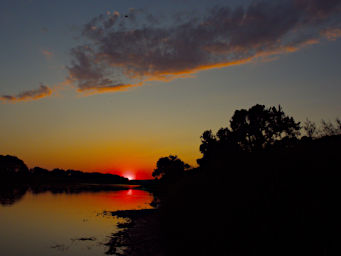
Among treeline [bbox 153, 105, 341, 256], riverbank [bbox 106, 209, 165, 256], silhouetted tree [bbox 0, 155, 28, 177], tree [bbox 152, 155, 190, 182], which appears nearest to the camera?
treeline [bbox 153, 105, 341, 256]

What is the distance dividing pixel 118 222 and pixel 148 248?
43.8ft

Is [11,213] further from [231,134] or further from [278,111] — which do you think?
[278,111]

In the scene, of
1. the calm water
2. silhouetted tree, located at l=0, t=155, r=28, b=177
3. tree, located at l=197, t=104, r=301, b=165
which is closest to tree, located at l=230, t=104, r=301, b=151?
tree, located at l=197, t=104, r=301, b=165

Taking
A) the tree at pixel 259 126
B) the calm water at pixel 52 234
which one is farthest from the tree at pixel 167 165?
the calm water at pixel 52 234

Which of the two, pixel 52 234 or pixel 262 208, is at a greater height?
pixel 262 208

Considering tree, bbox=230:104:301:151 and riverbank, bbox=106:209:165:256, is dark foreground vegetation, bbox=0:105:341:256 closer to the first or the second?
riverbank, bbox=106:209:165:256

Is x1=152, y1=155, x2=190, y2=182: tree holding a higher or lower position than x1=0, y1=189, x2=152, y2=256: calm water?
higher

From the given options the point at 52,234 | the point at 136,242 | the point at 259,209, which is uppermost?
the point at 259,209

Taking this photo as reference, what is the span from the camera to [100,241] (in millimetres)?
19969

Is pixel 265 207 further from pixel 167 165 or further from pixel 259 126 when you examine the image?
pixel 167 165

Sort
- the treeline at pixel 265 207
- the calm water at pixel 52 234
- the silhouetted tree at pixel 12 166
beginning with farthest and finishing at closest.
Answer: the silhouetted tree at pixel 12 166, the calm water at pixel 52 234, the treeline at pixel 265 207

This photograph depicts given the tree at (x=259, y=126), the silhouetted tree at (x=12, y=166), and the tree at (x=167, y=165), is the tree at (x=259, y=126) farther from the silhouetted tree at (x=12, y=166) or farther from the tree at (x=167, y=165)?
the silhouetted tree at (x=12, y=166)

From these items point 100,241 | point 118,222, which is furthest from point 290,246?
point 118,222

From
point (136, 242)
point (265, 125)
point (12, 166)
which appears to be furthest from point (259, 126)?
point (12, 166)
